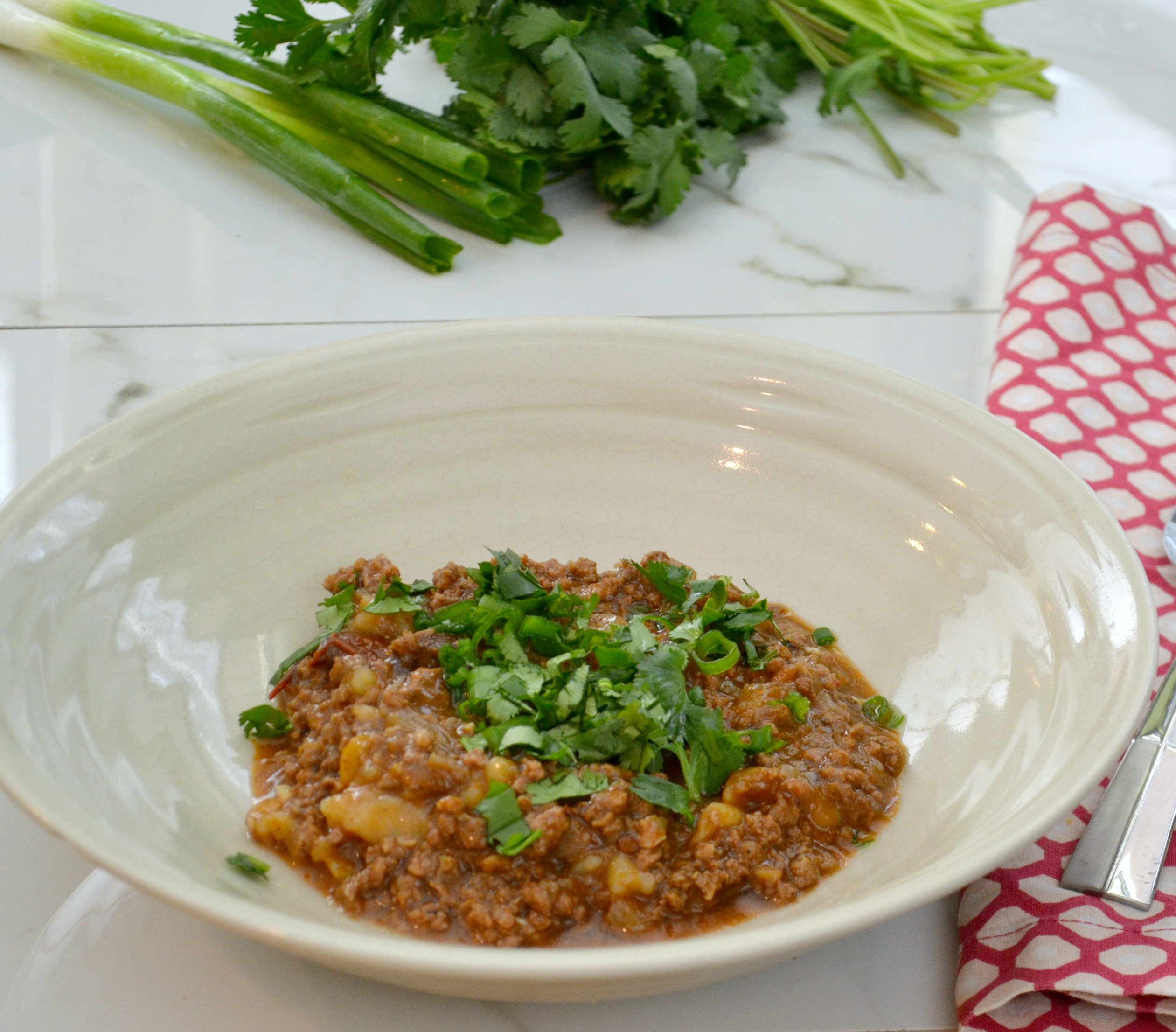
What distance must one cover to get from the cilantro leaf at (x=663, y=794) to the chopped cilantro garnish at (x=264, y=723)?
44 cm

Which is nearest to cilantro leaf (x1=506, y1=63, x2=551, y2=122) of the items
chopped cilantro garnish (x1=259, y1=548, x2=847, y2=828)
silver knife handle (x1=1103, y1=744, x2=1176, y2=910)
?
chopped cilantro garnish (x1=259, y1=548, x2=847, y2=828)

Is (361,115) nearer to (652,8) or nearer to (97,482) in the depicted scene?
(652,8)

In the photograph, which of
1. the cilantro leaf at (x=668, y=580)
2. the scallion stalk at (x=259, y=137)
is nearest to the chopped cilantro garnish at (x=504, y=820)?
the cilantro leaf at (x=668, y=580)

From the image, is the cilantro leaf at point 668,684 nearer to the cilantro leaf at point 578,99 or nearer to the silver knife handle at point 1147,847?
the silver knife handle at point 1147,847

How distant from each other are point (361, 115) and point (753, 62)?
38.8 inches

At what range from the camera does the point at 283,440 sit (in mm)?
1819

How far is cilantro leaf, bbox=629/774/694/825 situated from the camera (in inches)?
54.8

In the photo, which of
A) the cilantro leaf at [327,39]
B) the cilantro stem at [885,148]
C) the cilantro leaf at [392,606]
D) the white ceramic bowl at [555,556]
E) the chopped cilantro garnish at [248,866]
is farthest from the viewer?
the cilantro stem at [885,148]

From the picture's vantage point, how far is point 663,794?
140 cm

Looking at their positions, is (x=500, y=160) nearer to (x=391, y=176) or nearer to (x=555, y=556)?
(x=391, y=176)

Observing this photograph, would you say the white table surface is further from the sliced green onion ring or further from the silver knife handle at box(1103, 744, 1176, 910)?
the sliced green onion ring

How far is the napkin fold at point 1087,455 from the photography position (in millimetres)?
1363

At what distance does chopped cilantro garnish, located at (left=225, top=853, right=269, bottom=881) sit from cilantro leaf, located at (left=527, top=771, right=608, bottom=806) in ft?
0.95

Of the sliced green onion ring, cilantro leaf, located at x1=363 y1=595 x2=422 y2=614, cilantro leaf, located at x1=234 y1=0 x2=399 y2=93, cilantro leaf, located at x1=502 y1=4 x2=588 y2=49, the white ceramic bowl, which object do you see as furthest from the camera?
cilantro leaf, located at x1=234 y1=0 x2=399 y2=93
